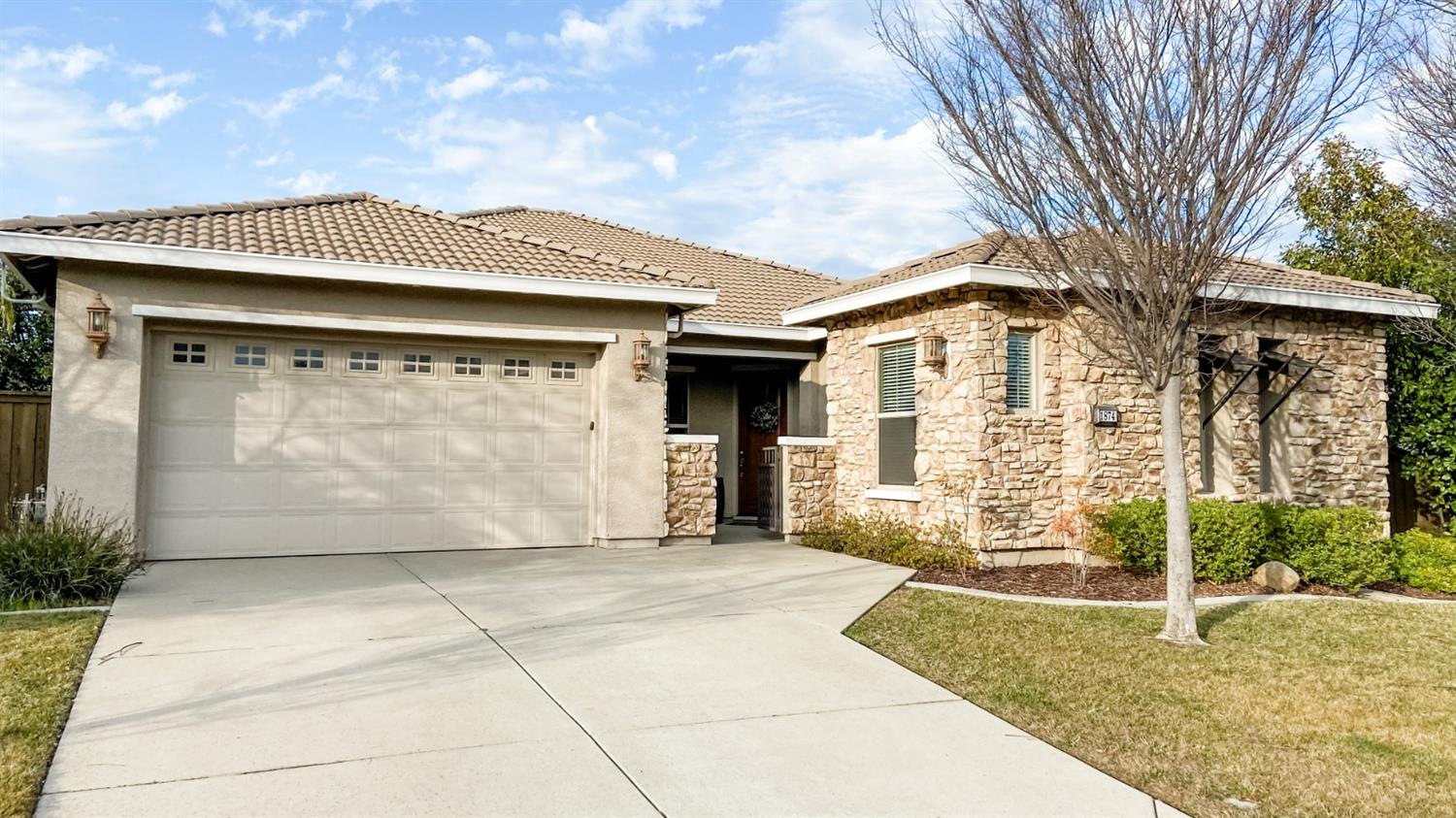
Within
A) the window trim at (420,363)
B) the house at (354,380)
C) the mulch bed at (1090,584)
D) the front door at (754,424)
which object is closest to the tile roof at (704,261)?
the front door at (754,424)

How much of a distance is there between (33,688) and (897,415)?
8868mm

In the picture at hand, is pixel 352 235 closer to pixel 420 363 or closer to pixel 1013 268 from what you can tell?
pixel 420 363

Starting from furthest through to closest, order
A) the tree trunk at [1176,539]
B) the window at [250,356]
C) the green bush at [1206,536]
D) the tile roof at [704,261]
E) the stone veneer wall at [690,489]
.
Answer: the tile roof at [704,261] < the stone veneer wall at [690,489] < the window at [250,356] < the green bush at [1206,536] < the tree trunk at [1176,539]

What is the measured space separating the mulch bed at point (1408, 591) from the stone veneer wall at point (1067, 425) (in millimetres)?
1803

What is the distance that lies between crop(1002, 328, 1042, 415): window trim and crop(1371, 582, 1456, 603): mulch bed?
3831 mm

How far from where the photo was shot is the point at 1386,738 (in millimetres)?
4863

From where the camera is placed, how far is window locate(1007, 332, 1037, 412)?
10664 millimetres

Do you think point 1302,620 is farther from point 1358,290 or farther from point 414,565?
point 414,565

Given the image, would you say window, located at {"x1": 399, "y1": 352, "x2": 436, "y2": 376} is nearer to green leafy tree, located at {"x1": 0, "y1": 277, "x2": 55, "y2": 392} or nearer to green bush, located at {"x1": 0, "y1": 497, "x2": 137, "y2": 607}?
green bush, located at {"x1": 0, "y1": 497, "x2": 137, "y2": 607}

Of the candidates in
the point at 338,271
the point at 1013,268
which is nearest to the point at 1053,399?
the point at 1013,268

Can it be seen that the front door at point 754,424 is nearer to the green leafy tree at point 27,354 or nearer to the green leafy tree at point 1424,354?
the green leafy tree at point 1424,354

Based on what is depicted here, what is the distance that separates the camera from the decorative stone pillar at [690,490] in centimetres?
1184

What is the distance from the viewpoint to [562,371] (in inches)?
460

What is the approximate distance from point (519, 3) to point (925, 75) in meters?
6.64
